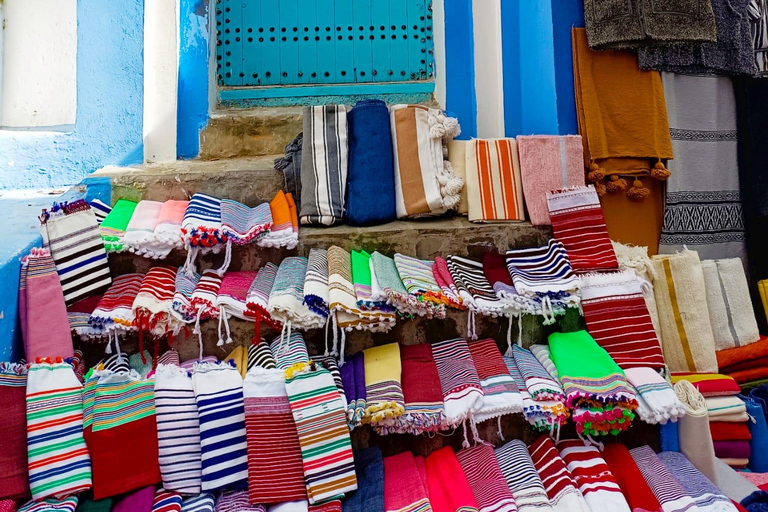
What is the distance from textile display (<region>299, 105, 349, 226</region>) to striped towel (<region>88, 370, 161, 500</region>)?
1.12 metres

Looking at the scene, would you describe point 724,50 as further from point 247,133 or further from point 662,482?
point 247,133

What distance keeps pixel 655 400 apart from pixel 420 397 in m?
0.83

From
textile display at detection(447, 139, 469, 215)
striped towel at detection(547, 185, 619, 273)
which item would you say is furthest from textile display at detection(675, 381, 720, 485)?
textile display at detection(447, 139, 469, 215)

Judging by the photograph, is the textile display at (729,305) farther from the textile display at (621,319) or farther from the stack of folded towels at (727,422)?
the textile display at (621,319)

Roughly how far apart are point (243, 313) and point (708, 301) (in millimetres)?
2227

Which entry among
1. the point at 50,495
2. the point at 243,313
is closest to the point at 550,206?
the point at 243,313

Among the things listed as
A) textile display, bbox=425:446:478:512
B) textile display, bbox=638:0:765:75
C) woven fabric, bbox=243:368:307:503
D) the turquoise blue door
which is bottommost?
textile display, bbox=425:446:478:512

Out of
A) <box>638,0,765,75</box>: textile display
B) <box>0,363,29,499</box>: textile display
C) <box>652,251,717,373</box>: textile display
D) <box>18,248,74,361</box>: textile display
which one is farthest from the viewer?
<box>638,0,765,75</box>: textile display

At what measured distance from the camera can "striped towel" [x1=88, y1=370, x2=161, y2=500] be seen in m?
1.83

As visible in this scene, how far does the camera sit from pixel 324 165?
2805 millimetres

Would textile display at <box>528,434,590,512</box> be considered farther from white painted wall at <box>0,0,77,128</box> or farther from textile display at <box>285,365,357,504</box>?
white painted wall at <box>0,0,77,128</box>

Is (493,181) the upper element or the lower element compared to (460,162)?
lower

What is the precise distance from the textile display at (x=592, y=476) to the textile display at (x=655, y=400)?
9.1 inches

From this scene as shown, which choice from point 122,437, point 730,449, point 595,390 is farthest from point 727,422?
point 122,437
